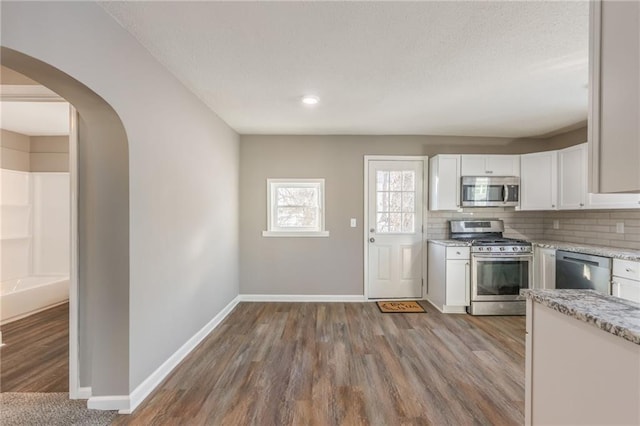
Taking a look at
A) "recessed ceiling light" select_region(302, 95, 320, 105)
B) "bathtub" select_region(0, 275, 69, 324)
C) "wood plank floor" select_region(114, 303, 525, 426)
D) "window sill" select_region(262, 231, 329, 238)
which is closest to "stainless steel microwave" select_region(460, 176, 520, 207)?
"wood plank floor" select_region(114, 303, 525, 426)

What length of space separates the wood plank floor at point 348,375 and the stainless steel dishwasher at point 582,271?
0.75 metres

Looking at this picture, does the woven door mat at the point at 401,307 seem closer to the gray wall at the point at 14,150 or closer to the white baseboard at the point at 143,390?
the white baseboard at the point at 143,390

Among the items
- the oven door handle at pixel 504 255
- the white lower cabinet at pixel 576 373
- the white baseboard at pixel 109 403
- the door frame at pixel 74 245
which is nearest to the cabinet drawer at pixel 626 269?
the oven door handle at pixel 504 255

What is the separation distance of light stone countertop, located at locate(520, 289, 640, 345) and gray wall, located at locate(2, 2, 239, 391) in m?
2.32

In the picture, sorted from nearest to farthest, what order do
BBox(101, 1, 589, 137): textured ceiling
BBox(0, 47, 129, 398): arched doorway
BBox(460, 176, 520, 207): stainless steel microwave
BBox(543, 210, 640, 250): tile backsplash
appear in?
BBox(101, 1, 589, 137): textured ceiling < BBox(0, 47, 129, 398): arched doorway < BBox(543, 210, 640, 250): tile backsplash < BBox(460, 176, 520, 207): stainless steel microwave

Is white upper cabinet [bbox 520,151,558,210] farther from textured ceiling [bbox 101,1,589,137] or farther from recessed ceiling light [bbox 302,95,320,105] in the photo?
recessed ceiling light [bbox 302,95,320,105]

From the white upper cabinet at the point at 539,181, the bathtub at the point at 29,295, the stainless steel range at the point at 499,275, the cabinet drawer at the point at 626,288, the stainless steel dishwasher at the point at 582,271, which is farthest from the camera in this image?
the white upper cabinet at the point at 539,181

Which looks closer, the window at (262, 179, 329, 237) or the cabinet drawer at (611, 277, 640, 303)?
the cabinet drawer at (611, 277, 640, 303)

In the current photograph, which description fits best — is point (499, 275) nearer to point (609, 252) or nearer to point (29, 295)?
point (609, 252)

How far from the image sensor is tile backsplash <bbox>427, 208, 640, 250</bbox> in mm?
3154

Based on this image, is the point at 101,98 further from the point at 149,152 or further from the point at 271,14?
the point at 271,14

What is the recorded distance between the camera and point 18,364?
7.79 feet

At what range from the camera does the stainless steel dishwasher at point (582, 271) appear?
2.74 m

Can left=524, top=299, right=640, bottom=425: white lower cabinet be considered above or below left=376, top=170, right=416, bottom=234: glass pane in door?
A: below
